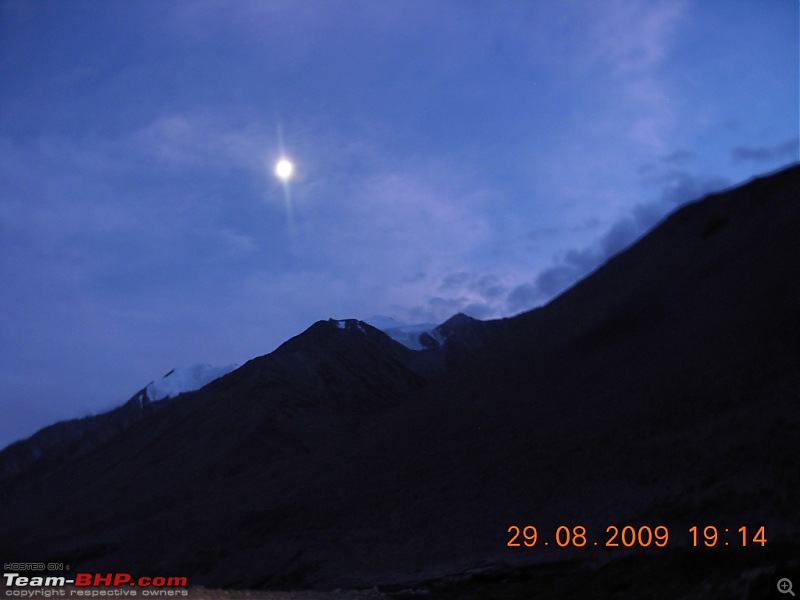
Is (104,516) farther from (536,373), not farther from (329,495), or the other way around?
(536,373)

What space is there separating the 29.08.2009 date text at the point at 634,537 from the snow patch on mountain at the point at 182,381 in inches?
3219

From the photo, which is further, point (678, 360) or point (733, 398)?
point (678, 360)

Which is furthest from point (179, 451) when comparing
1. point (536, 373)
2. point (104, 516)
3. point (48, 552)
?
point (536, 373)

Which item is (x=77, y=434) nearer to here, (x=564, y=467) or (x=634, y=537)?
(x=564, y=467)

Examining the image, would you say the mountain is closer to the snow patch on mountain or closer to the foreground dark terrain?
the snow patch on mountain

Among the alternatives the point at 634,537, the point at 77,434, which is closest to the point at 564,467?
the point at 634,537

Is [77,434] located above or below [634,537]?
above

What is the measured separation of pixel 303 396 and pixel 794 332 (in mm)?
40158

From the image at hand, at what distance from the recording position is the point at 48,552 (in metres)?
43.5

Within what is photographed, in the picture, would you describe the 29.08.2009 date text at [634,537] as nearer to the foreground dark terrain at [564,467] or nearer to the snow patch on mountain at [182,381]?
the foreground dark terrain at [564,467]

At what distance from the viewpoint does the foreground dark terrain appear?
1827 cm

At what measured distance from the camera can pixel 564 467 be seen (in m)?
25.2

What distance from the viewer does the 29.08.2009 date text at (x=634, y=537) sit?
15.9 metres

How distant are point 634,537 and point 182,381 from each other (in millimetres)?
92619
